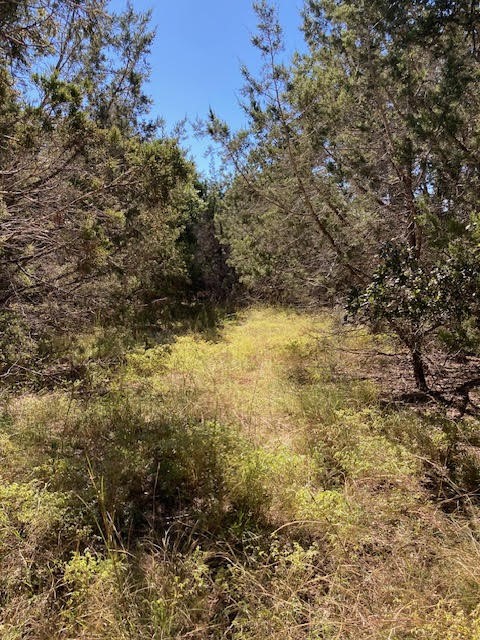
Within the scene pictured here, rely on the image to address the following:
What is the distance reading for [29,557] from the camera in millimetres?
2383

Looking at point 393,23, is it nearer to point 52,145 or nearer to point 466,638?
point 52,145

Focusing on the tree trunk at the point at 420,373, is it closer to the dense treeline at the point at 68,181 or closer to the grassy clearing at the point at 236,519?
the grassy clearing at the point at 236,519

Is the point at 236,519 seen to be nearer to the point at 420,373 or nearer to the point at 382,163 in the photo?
the point at 420,373

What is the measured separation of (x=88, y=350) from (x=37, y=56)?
474 cm

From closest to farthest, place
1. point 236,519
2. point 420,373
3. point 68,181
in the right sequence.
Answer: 1. point 236,519
2. point 68,181
3. point 420,373

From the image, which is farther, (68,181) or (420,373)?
(420,373)

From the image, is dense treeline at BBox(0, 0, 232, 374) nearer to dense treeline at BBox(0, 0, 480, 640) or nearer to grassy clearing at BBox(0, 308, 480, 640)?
dense treeline at BBox(0, 0, 480, 640)

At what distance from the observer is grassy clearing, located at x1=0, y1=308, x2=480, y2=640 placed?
2.01 metres

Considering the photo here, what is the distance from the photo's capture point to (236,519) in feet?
9.41

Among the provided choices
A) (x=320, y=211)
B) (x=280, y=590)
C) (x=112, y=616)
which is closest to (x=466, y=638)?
(x=280, y=590)

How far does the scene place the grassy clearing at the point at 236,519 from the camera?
201 cm

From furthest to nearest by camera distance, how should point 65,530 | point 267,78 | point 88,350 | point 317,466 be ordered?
point 88,350 → point 267,78 → point 317,466 → point 65,530

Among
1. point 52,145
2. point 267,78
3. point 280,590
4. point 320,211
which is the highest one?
point 267,78

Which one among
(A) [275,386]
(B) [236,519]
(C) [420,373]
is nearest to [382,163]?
(C) [420,373]
